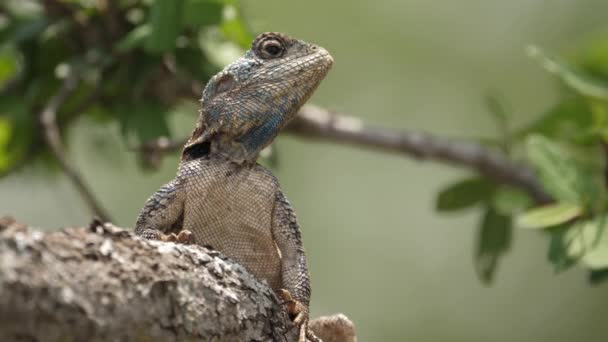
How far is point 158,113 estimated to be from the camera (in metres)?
7.75

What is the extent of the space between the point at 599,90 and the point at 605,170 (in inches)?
24.2

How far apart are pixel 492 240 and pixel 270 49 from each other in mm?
3574

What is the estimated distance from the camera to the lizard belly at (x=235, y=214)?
5.16m

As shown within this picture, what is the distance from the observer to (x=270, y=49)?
5.77 meters

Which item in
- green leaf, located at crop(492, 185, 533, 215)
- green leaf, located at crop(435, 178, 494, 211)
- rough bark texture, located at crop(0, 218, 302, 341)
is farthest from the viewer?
green leaf, located at crop(435, 178, 494, 211)

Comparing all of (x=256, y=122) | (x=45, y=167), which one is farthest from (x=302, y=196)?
(x=256, y=122)

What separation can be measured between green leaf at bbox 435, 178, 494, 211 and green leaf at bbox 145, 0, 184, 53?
9.64ft

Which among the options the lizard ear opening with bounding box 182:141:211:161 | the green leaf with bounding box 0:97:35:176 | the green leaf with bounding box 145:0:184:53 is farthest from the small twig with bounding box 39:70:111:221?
the lizard ear opening with bounding box 182:141:211:161

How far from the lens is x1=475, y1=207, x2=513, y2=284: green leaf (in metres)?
8.53

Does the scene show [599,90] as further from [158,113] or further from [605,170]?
[158,113]

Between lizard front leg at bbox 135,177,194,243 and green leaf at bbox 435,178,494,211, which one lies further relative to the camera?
green leaf at bbox 435,178,494,211

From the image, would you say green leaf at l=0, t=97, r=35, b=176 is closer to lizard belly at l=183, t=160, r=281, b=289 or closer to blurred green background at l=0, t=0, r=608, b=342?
lizard belly at l=183, t=160, r=281, b=289

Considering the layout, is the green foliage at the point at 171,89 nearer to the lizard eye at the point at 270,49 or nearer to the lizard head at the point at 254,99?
the lizard eye at the point at 270,49

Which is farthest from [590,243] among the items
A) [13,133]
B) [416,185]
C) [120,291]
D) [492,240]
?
[416,185]
